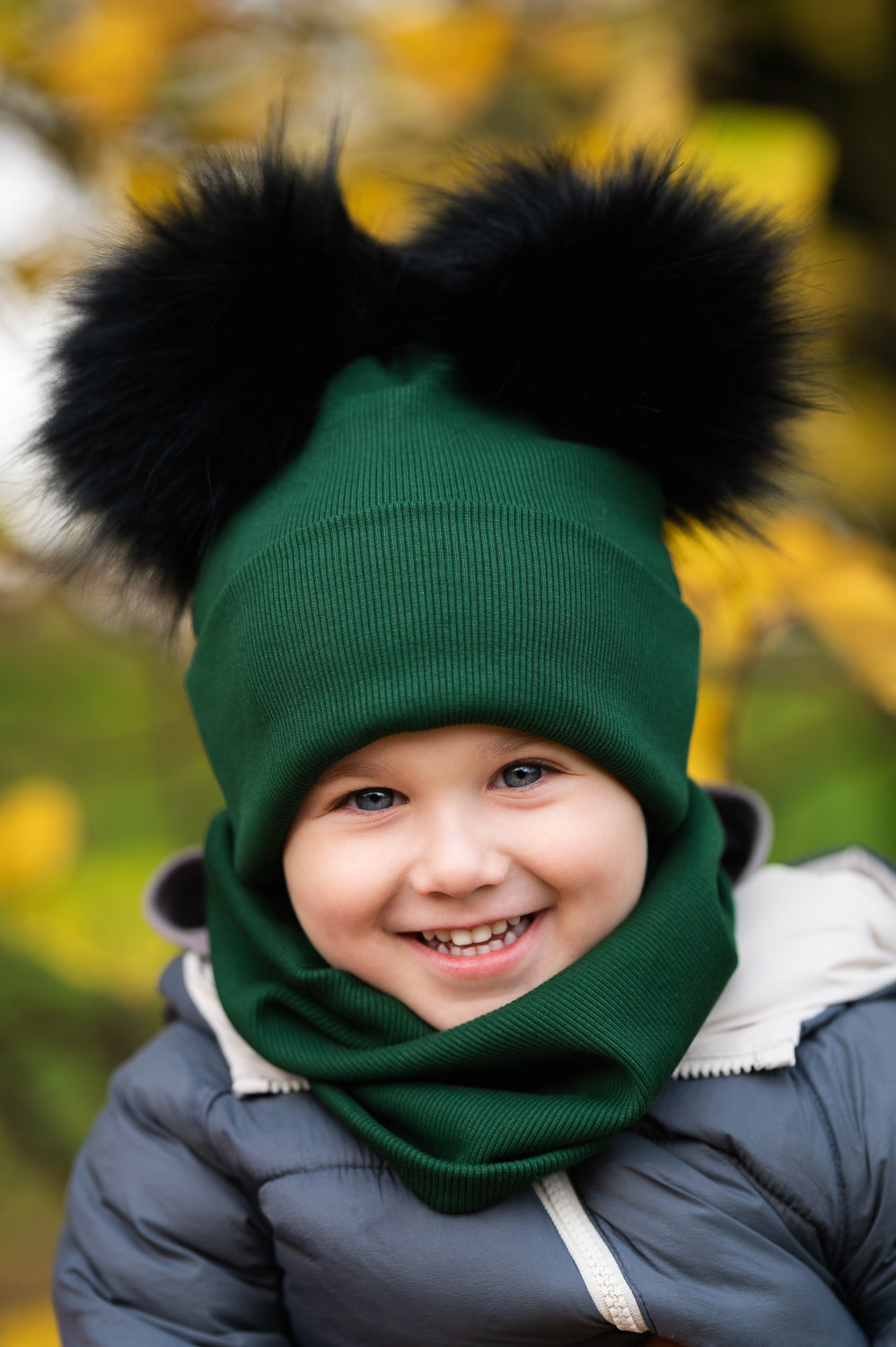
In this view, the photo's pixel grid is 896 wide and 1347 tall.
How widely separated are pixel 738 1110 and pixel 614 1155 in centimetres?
12

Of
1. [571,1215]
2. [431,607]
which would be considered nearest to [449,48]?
[431,607]

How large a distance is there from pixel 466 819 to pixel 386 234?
2.62 feet

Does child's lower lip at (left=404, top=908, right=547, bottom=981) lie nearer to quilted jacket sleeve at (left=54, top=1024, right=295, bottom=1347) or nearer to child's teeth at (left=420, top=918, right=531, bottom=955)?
child's teeth at (left=420, top=918, right=531, bottom=955)

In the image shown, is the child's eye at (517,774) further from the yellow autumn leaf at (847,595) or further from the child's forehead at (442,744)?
the yellow autumn leaf at (847,595)

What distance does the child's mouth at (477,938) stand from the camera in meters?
1.22

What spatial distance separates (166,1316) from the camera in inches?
48.3

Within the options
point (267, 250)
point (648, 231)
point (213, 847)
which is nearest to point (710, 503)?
point (648, 231)

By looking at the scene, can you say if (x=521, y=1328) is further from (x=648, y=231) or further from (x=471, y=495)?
(x=648, y=231)

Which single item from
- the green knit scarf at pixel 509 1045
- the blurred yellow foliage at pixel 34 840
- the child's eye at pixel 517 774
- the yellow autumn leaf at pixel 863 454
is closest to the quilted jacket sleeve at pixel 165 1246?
the green knit scarf at pixel 509 1045

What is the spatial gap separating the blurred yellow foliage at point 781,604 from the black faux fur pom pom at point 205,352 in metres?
0.53

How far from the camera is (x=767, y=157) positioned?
5.47ft

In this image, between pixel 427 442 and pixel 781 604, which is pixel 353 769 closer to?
→ pixel 427 442

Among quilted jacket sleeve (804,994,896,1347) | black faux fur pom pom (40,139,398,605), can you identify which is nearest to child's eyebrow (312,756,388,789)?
black faux fur pom pom (40,139,398,605)

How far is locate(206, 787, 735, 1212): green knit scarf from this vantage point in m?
1.15
